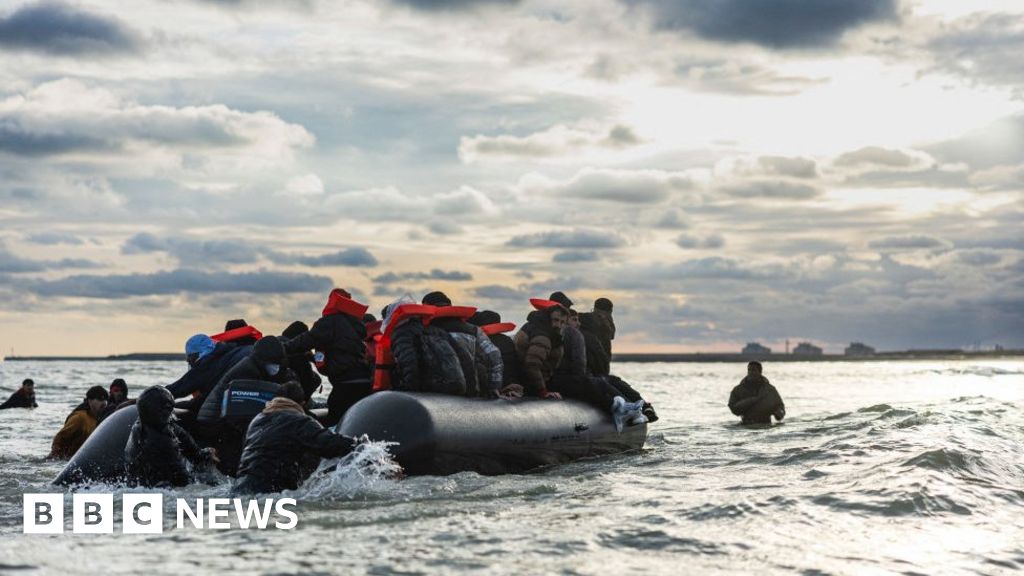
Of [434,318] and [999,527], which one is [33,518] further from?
[999,527]

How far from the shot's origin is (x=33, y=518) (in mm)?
10102

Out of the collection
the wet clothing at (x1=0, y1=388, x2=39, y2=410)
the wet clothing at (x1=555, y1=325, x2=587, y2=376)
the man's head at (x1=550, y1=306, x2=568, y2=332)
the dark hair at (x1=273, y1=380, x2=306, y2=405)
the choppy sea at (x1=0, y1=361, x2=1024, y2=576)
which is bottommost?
the choppy sea at (x1=0, y1=361, x2=1024, y2=576)

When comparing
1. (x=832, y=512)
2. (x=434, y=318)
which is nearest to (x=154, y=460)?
(x=434, y=318)

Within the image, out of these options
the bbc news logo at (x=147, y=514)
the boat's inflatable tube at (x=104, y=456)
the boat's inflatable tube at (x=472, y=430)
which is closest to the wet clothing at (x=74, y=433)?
the boat's inflatable tube at (x=104, y=456)

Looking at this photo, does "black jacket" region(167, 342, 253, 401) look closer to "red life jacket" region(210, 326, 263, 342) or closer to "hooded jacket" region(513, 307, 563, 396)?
"red life jacket" region(210, 326, 263, 342)

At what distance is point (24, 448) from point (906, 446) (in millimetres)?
14175

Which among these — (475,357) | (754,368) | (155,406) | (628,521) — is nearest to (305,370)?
(475,357)

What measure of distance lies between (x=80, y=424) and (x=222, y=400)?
13.4ft

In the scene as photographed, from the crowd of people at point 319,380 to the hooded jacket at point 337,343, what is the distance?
1cm

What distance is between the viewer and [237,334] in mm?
13820

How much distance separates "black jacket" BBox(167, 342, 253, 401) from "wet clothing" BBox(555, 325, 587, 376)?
16.8 ft

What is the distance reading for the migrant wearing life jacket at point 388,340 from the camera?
12.8 meters

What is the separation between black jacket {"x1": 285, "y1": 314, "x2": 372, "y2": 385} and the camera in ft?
44.3

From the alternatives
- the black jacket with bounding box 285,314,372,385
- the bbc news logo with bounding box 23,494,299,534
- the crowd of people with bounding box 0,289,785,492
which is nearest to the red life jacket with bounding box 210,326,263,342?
the crowd of people with bounding box 0,289,785,492
